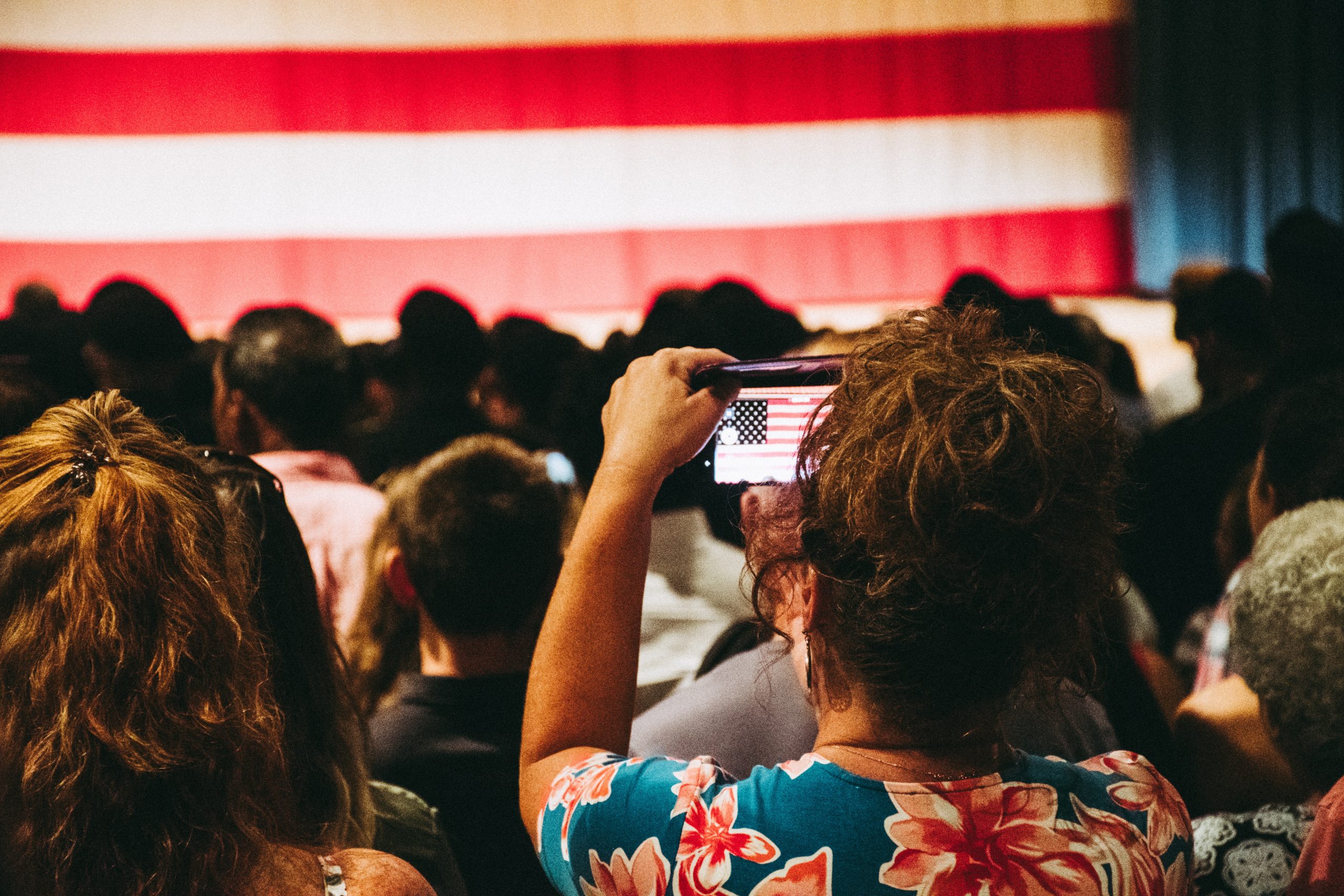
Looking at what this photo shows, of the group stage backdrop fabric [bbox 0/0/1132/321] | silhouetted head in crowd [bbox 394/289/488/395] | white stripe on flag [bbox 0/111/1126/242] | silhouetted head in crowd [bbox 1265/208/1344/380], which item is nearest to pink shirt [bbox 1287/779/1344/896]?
silhouetted head in crowd [bbox 1265/208/1344/380]

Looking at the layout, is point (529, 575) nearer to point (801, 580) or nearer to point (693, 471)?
point (693, 471)

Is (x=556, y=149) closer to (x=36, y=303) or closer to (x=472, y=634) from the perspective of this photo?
(x=36, y=303)

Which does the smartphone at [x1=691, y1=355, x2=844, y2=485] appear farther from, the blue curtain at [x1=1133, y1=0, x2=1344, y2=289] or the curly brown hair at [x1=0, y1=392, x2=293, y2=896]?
the blue curtain at [x1=1133, y1=0, x2=1344, y2=289]

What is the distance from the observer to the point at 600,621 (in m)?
0.86

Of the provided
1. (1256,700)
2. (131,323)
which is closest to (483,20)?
(131,323)

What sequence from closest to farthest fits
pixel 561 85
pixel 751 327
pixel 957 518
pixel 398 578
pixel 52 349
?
pixel 957 518 < pixel 398 578 < pixel 751 327 < pixel 52 349 < pixel 561 85

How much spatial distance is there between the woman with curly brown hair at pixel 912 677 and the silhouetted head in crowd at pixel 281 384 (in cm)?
133

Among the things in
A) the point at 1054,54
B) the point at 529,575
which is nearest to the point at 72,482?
the point at 529,575

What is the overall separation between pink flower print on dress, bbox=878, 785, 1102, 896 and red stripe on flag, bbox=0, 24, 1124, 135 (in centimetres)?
688

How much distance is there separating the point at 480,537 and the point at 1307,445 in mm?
950

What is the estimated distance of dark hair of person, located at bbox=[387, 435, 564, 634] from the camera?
1457mm

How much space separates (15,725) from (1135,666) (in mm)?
1115

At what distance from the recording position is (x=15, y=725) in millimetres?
803

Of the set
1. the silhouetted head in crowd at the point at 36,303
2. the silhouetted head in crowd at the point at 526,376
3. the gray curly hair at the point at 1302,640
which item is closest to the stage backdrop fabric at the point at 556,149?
the silhouetted head in crowd at the point at 36,303
